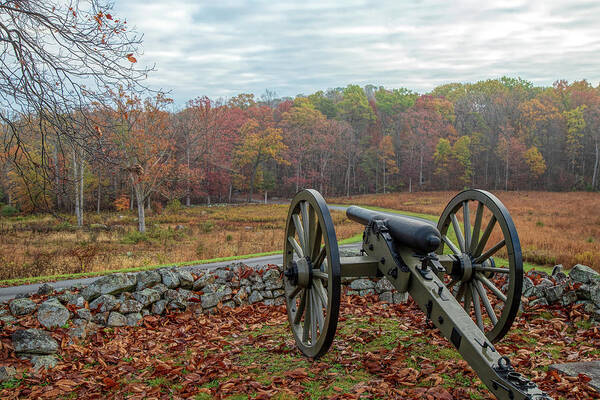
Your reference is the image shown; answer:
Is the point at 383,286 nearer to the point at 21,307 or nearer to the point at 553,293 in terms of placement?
the point at 553,293

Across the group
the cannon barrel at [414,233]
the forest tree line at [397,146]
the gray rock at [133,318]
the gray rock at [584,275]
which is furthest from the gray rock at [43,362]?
the forest tree line at [397,146]

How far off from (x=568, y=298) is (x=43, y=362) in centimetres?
728

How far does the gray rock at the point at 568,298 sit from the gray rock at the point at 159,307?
6.26m

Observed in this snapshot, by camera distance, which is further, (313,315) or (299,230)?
(299,230)

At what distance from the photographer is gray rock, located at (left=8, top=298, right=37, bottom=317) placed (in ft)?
20.4

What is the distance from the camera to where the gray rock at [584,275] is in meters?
6.58

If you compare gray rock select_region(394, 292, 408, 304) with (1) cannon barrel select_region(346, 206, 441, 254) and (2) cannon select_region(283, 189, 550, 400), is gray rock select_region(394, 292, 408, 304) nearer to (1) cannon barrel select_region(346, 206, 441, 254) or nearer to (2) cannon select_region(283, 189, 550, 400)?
(2) cannon select_region(283, 189, 550, 400)

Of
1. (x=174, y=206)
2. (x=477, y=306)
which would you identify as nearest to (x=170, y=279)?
(x=477, y=306)

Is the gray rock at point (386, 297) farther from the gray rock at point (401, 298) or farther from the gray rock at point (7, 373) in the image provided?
the gray rock at point (7, 373)

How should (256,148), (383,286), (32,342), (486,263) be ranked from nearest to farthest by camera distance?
(486,263), (32,342), (383,286), (256,148)

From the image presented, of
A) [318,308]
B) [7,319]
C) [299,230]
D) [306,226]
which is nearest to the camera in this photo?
[318,308]

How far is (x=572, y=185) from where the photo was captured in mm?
52312

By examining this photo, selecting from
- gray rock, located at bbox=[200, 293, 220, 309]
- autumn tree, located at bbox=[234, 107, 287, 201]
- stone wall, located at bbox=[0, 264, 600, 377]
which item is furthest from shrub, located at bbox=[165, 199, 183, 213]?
gray rock, located at bbox=[200, 293, 220, 309]

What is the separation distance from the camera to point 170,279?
737 cm
